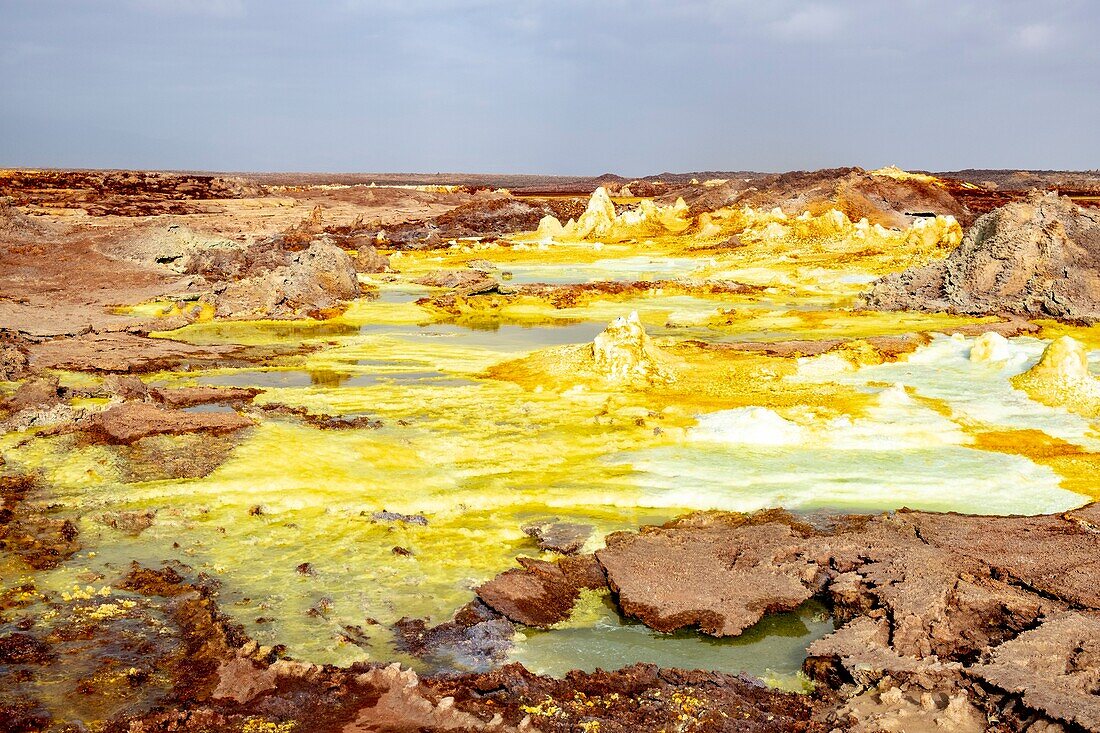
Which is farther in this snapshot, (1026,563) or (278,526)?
(278,526)

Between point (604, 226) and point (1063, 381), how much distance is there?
2761 centimetres

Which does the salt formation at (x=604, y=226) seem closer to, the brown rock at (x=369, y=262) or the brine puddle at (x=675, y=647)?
the brown rock at (x=369, y=262)

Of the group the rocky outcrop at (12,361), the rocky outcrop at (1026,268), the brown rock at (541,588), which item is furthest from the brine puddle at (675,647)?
the rocky outcrop at (1026,268)

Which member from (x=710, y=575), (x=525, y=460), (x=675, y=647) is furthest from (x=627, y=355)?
(x=675, y=647)

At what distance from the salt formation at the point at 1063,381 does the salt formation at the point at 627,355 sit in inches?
164

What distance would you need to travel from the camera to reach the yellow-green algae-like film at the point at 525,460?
19.4 ft

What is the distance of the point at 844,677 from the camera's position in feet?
15.9

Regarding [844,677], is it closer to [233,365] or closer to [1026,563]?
[1026,563]

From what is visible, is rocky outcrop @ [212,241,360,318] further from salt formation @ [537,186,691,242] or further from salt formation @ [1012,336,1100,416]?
salt formation @ [537,186,691,242]

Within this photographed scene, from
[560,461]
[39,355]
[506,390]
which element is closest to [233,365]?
[39,355]

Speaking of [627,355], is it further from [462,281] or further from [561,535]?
[462,281]

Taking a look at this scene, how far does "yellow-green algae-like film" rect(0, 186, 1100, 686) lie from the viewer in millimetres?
5906

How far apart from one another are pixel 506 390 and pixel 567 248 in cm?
2292

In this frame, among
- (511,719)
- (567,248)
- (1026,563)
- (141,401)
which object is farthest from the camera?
(567,248)
